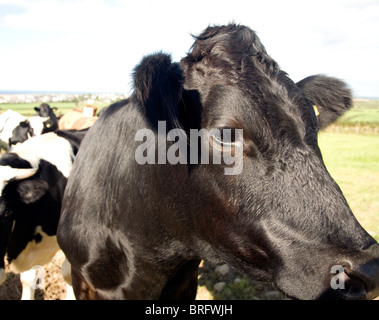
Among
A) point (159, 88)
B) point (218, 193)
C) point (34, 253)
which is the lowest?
point (34, 253)

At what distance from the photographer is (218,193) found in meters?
1.72

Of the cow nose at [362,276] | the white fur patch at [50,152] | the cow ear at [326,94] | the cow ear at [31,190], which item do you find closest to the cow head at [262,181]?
the cow nose at [362,276]

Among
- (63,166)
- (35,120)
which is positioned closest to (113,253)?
(63,166)

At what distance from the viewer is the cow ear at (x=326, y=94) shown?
264cm

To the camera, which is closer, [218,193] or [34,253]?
[218,193]

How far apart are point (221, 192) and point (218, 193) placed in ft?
0.07

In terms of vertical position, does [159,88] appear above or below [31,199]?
above

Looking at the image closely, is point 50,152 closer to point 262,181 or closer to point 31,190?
point 31,190

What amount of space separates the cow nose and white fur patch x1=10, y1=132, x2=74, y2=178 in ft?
9.72

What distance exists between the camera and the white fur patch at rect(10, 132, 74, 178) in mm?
3367

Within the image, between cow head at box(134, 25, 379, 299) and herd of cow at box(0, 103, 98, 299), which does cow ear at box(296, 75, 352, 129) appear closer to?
cow head at box(134, 25, 379, 299)

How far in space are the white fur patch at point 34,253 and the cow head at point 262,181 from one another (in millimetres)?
2124

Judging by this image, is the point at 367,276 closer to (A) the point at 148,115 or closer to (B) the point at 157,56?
(A) the point at 148,115

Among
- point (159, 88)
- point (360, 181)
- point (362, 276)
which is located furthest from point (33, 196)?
point (360, 181)
